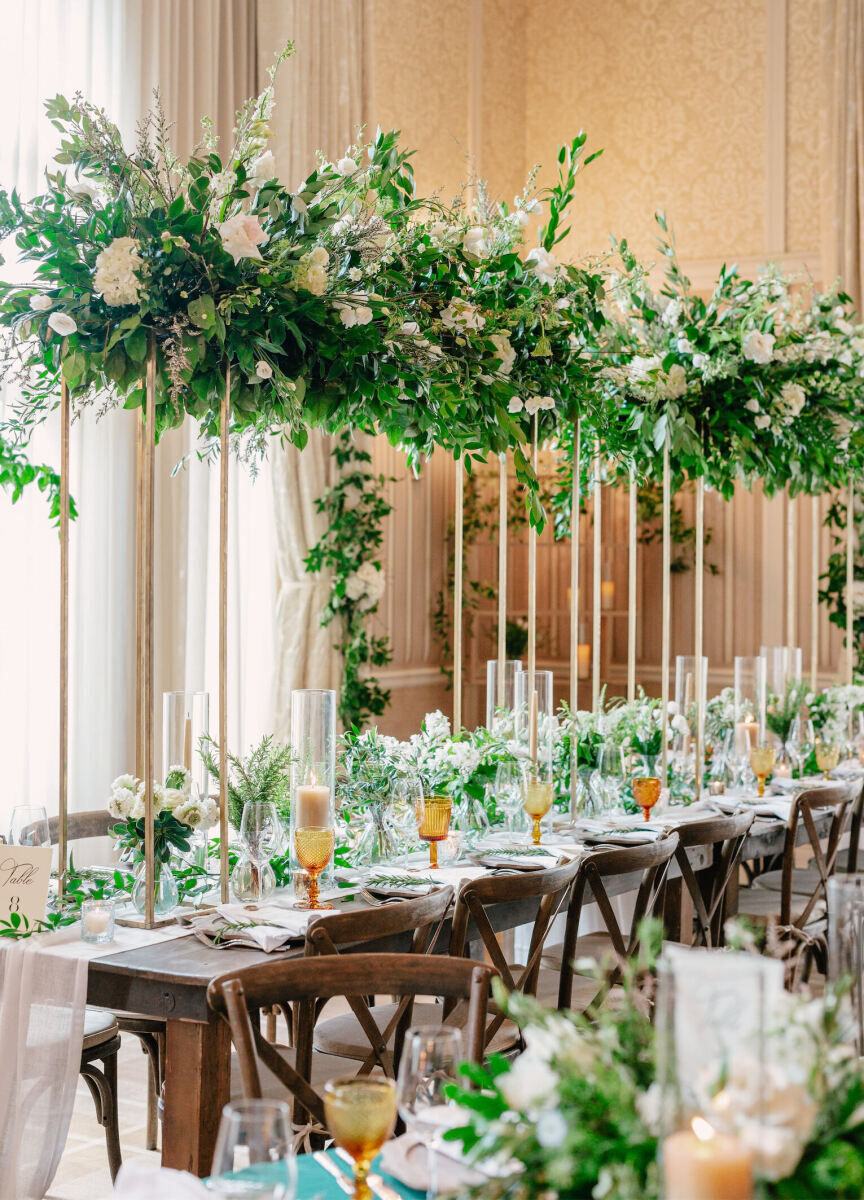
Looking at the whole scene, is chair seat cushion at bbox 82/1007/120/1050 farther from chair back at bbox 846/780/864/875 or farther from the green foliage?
chair back at bbox 846/780/864/875

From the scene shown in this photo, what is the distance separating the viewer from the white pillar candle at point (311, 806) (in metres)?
2.94

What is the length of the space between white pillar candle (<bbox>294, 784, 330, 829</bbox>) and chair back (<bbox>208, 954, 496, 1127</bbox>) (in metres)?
0.90

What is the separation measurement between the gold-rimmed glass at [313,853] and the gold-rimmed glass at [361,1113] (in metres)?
1.42

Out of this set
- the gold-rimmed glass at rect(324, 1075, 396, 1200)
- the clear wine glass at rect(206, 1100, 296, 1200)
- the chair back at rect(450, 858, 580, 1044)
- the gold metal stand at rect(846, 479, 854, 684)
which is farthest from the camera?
the gold metal stand at rect(846, 479, 854, 684)

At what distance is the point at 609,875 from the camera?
126 inches

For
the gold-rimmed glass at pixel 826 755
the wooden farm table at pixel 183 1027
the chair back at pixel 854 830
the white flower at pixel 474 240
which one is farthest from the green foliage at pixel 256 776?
the gold-rimmed glass at pixel 826 755

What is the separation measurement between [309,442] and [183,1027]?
416cm

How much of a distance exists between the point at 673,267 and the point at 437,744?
1.91 metres

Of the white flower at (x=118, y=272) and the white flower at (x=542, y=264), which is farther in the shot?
the white flower at (x=542, y=264)

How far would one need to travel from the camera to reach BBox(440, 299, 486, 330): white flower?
3.22 metres

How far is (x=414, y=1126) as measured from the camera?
1472 mm

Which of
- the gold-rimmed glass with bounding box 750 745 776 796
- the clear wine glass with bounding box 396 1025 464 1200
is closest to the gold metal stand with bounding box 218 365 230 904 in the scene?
the clear wine glass with bounding box 396 1025 464 1200

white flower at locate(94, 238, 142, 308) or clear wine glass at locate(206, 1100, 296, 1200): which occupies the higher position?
white flower at locate(94, 238, 142, 308)

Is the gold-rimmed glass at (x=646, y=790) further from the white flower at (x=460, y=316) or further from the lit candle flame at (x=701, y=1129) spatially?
the lit candle flame at (x=701, y=1129)
